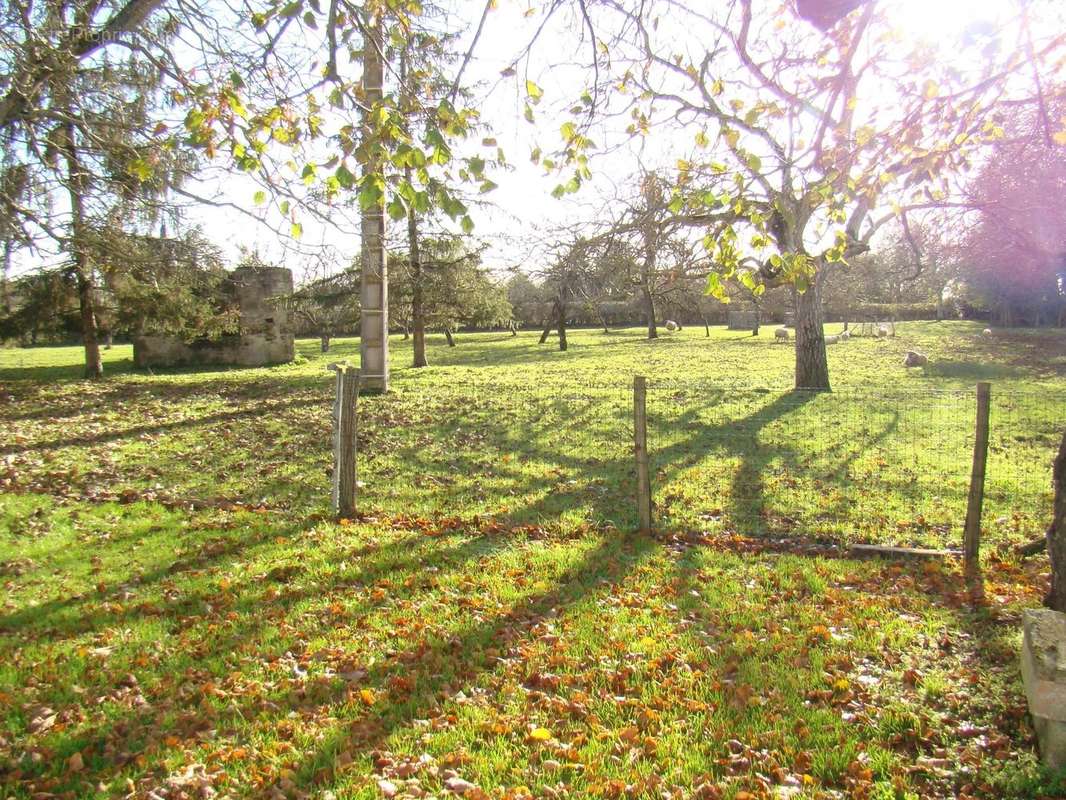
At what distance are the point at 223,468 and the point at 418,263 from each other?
46.5 feet

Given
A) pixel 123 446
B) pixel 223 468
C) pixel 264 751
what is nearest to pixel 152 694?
pixel 264 751

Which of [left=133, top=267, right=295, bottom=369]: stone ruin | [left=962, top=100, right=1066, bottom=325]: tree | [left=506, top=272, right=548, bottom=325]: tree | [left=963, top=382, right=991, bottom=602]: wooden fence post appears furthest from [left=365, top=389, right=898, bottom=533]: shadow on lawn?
[left=506, top=272, right=548, bottom=325]: tree

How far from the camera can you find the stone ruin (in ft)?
75.9

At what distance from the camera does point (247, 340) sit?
955 inches

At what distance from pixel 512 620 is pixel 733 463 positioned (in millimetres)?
5479

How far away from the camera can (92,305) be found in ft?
64.2

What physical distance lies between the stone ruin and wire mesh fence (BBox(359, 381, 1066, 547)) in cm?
1202

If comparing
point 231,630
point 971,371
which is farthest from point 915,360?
point 231,630

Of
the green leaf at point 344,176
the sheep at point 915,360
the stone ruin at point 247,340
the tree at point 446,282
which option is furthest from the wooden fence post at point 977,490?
the stone ruin at point 247,340

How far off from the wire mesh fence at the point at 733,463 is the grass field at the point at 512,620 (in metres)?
0.07

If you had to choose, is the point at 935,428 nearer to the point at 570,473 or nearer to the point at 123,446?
the point at 570,473

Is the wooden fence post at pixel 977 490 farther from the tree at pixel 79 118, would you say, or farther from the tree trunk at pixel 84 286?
the tree trunk at pixel 84 286

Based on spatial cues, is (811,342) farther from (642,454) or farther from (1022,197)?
(642,454)

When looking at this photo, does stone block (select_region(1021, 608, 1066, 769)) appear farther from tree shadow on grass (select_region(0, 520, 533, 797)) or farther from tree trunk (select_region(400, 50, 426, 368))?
tree trunk (select_region(400, 50, 426, 368))
